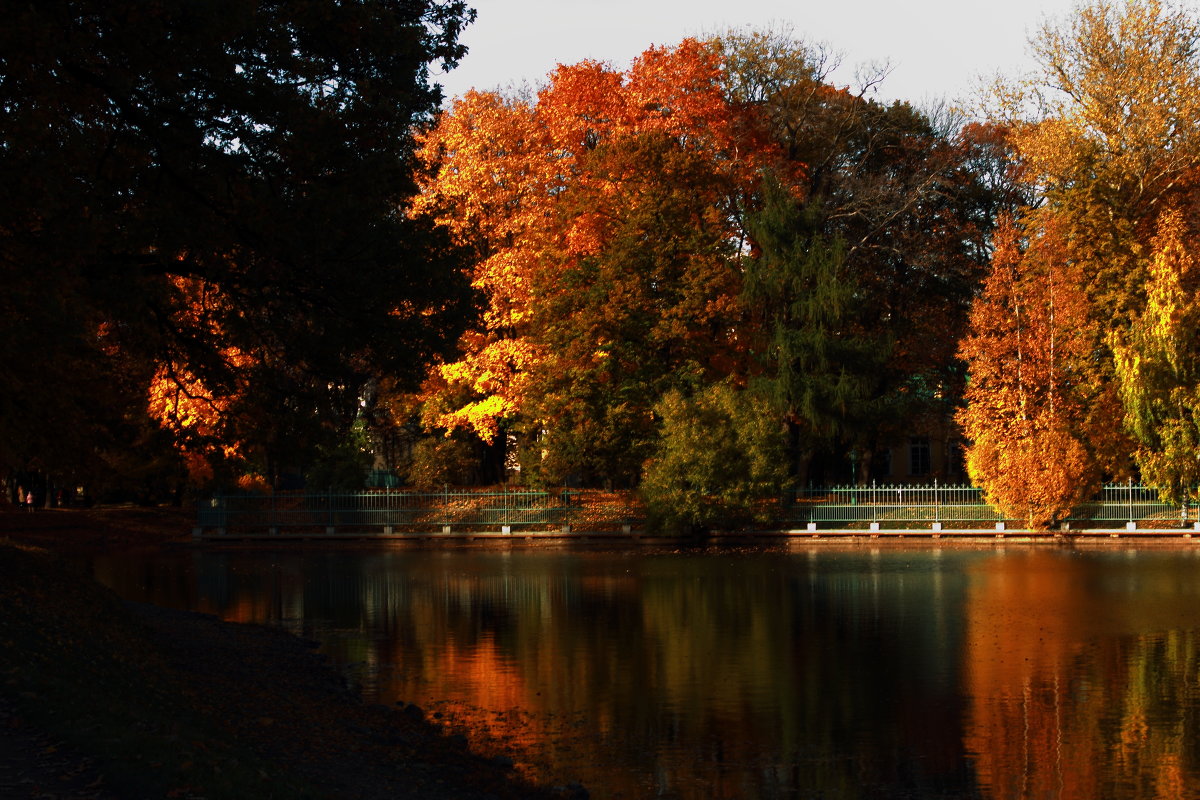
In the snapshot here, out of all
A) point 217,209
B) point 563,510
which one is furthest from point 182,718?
point 563,510

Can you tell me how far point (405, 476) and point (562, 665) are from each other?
1327 inches

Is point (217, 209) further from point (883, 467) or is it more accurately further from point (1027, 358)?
point (883, 467)

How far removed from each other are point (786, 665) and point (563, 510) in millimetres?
27598

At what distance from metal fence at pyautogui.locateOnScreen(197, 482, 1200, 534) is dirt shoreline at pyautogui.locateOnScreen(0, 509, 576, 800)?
25503mm

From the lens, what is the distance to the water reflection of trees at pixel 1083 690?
12266mm

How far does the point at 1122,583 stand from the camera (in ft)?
94.6

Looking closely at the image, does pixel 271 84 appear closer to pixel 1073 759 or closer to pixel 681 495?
pixel 1073 759

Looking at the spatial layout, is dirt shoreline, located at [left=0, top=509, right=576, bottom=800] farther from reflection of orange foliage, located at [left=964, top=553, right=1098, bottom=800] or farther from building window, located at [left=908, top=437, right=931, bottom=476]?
building window, located at [left=908, top=437, right=931, bottom=476]

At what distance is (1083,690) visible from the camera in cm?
1633

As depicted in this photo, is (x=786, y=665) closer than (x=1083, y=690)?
No

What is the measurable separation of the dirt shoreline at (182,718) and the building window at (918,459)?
56465 millimetres

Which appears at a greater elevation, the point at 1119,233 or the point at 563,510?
the point at 1119,233

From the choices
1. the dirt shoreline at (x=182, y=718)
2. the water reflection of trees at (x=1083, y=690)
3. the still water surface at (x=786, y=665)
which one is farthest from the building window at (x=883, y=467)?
the dirt shoreline at (x=182, y=718)

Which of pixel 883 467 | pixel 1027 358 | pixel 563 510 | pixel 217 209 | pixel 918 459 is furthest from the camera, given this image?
pixel 918 459
